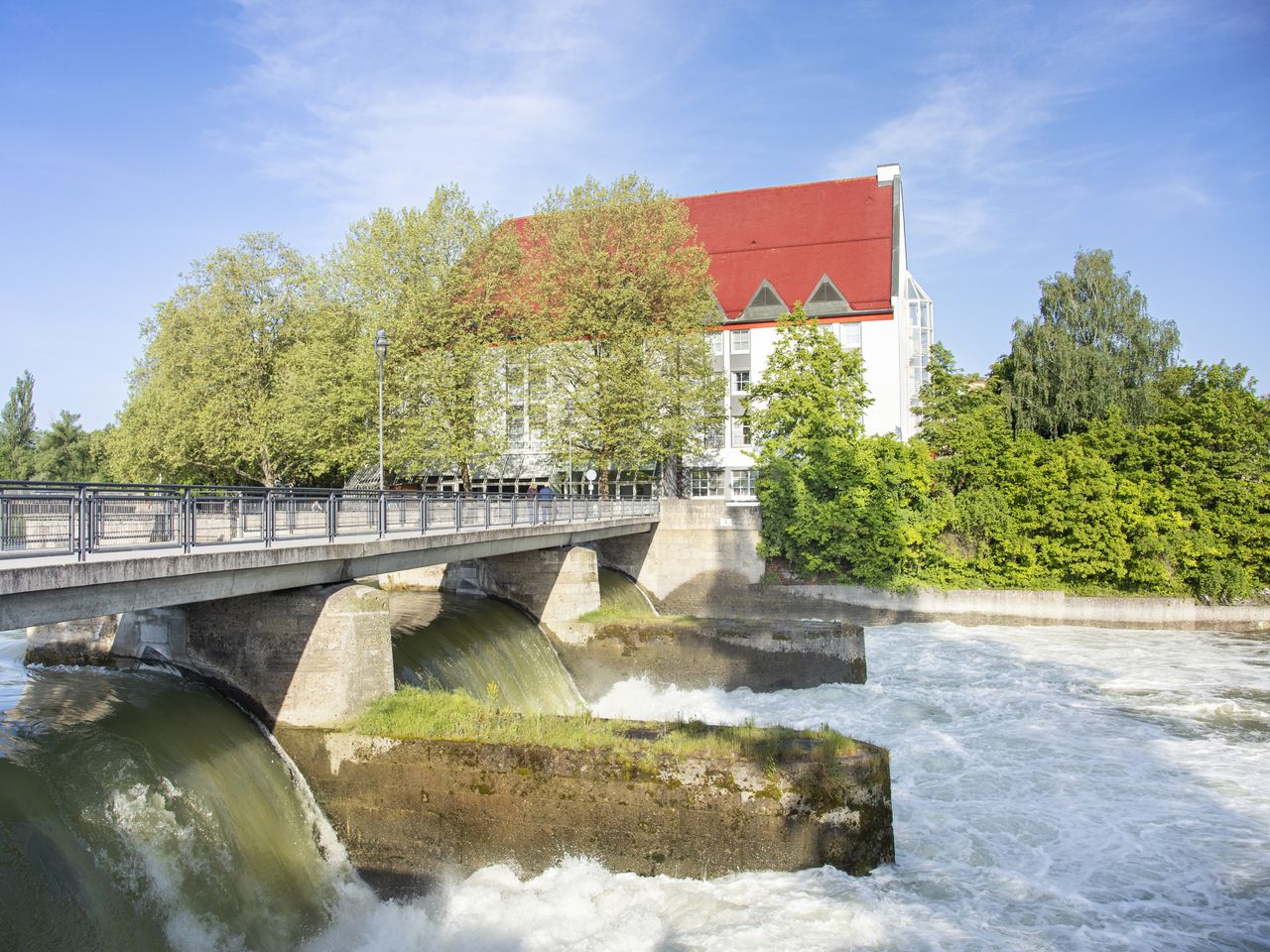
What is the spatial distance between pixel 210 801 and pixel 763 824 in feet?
23.4

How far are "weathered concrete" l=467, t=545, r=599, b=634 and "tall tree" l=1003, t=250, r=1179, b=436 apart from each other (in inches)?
1038

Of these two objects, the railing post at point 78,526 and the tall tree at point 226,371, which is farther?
the tall tree at point 226,371

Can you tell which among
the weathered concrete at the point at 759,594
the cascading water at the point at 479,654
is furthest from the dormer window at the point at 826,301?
the cascading water at the point at 479,654

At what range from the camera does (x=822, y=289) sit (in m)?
49.5

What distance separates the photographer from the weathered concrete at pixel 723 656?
23344 millimetres

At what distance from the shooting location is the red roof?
5022 centimetres

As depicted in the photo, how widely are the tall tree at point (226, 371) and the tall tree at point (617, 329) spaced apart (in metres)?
12.3

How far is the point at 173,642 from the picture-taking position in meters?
13.9

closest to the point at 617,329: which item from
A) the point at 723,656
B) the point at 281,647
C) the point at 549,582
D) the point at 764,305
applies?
the point at 764,305

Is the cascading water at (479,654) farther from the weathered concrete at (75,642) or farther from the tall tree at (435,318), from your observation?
the tall tree at (435,318)

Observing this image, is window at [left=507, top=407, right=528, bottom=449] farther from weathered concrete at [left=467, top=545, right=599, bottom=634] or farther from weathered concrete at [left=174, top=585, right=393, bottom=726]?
weathered concrete at [left=174, top=585, right=393, bottom=726]

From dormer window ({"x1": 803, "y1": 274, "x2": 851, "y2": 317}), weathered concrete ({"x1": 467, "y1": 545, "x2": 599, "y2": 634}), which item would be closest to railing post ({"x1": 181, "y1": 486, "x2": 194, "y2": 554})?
weathered concrete ({"x1": 467, "y1": 545, "x2": 599, "y2": 634})

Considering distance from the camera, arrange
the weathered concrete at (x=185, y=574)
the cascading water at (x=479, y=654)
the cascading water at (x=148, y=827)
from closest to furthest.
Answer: the weathered concrete at (x=185, y=574) < the cascading water at (x=148, y=827) < the cascading water at (x=479, y=654)

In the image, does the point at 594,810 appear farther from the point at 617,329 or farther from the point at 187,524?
the point at 617,329
